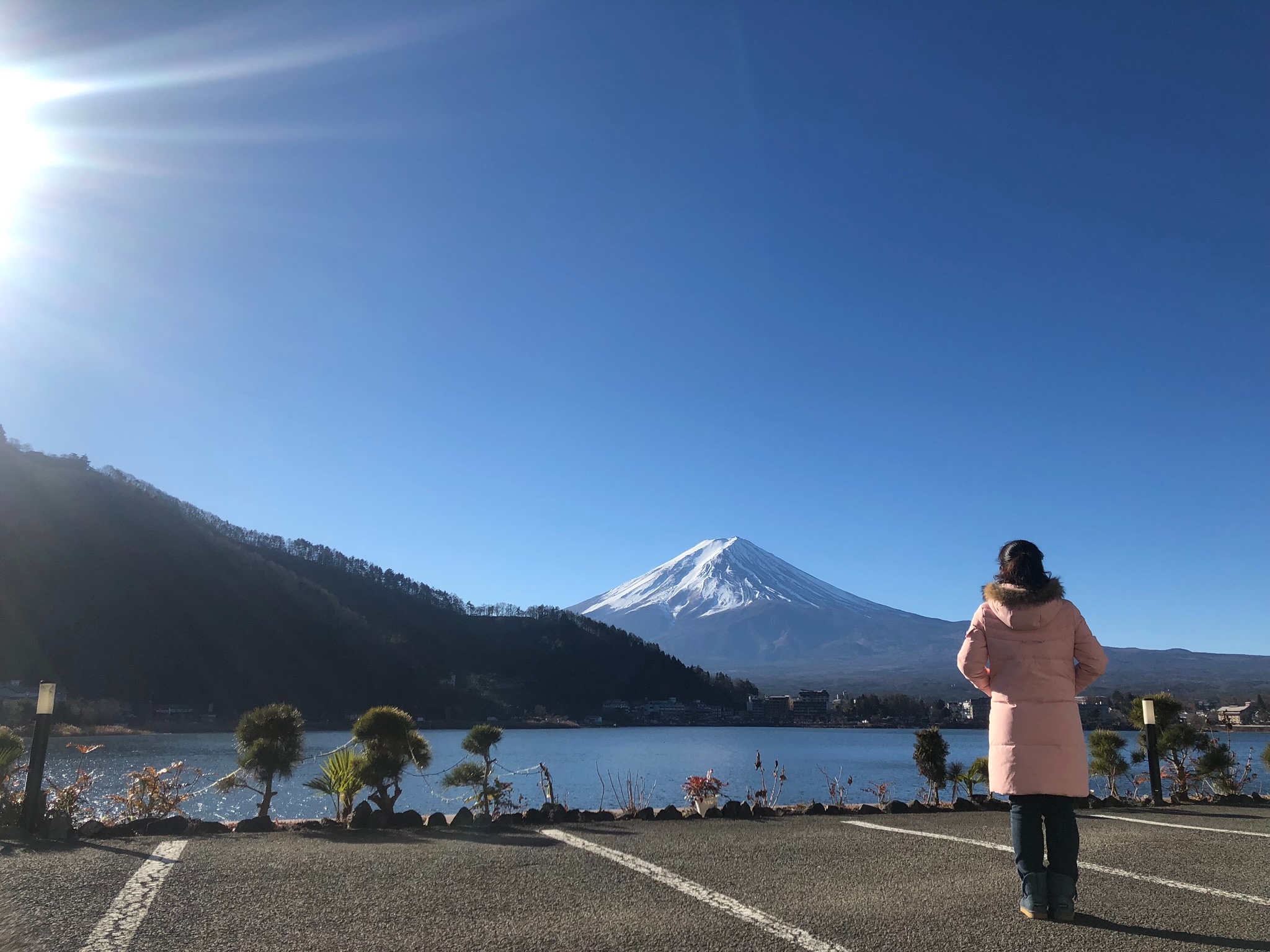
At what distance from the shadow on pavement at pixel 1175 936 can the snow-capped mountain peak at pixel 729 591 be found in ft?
579

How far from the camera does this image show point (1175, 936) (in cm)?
238

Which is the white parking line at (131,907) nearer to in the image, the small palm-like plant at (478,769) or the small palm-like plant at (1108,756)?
the small palm-like plant at (478,769)

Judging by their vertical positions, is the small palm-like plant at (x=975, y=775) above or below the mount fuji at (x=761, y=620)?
below

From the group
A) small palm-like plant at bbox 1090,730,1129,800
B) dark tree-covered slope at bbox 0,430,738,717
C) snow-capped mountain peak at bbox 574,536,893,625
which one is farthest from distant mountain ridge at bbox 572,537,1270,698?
small palm-like plant at bbox 1090,730,1129,800

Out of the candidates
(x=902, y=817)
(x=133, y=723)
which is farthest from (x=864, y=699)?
(x=902, y=817)

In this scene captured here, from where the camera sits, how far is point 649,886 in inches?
118

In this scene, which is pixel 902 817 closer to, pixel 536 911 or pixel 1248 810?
pixel 1248 810

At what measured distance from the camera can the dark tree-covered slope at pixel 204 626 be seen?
50469mm

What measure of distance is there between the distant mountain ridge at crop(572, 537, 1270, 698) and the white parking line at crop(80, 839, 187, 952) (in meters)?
120

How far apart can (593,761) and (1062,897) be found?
31.3 metres

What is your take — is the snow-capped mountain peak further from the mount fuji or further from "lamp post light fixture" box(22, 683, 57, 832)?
"lamp post light fixture" box(22, 683, 57, 832)

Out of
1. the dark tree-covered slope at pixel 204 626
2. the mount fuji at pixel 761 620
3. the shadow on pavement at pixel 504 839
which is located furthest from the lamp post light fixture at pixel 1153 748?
the mount fuji at pixel 761 620

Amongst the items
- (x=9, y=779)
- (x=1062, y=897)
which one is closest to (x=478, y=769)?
(x=9, y=779)

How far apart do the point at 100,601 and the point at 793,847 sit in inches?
2416
